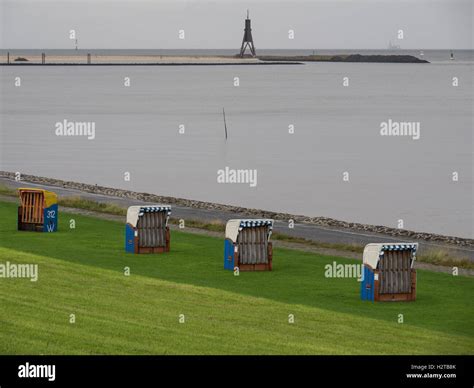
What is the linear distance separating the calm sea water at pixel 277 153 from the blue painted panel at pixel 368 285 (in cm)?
2409

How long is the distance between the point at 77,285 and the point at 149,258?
6.05 meters

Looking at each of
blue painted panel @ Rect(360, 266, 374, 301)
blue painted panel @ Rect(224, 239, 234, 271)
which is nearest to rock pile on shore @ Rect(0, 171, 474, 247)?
blue painted panel @ Rect(224, 239, 234, 271)

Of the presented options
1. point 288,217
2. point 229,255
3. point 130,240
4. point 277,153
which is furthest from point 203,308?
point 277,153

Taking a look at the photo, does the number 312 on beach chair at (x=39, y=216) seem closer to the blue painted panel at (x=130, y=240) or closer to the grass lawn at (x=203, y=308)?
the grass lawn at (x=203, y=308)

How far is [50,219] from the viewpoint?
115 feet

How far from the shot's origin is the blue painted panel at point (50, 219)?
115 ft

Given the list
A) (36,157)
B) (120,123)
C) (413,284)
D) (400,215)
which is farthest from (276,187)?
(120,123)

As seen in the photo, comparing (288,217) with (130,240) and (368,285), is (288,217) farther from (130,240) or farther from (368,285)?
(368,285)

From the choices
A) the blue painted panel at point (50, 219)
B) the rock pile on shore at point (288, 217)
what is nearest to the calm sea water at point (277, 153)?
the rock pile on shore at point (288, 217)

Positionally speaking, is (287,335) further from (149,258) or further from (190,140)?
(190,140)

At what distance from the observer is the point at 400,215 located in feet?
184

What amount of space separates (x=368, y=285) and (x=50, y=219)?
12.4 meters

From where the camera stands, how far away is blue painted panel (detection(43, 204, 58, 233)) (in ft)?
115

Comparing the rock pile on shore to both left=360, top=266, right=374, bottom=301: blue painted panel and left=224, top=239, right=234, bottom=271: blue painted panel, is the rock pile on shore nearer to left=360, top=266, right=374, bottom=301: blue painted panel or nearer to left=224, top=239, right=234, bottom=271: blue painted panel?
left=224, top=239, right=234, bottom=271: blue painted panel
